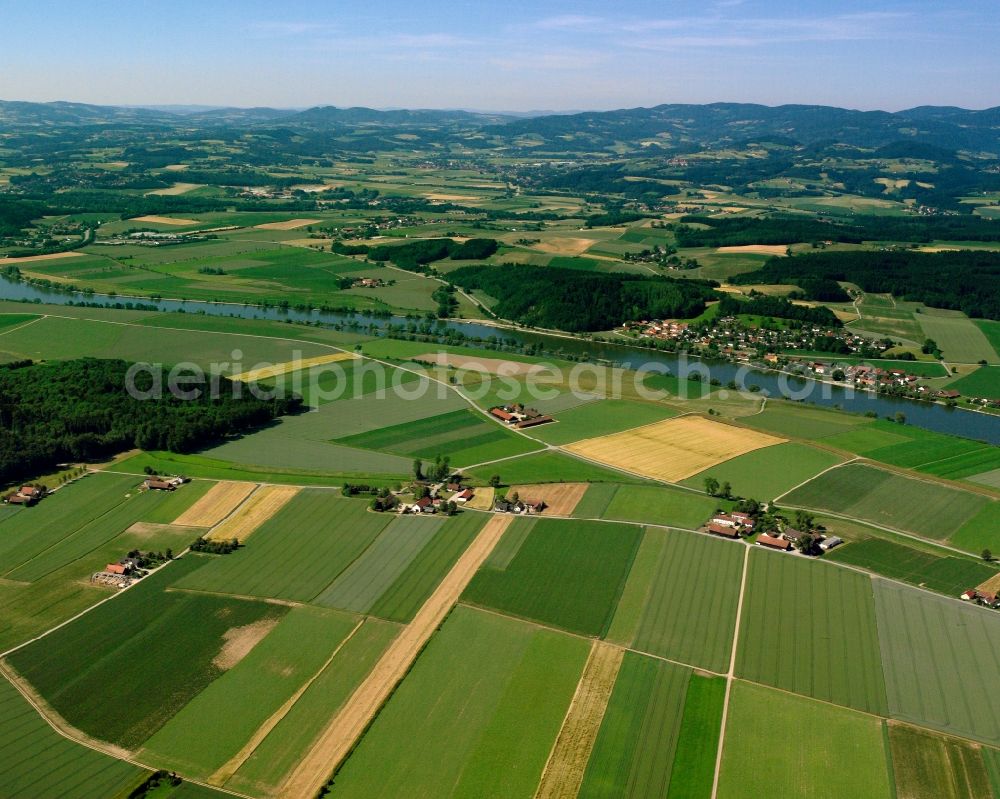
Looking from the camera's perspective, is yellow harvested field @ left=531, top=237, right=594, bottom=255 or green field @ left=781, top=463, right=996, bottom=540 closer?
green field @ left=781, top=463, right=996, bottom=540

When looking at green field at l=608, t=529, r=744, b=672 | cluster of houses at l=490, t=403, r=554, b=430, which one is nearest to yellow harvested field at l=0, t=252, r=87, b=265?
cluster of houses at l=490, t=403, r=554, b=430

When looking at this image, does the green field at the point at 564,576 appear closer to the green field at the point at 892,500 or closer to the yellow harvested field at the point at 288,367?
the green field at the point at 892,500

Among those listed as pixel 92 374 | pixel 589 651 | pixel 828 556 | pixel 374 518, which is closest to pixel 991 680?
pixel 828 556

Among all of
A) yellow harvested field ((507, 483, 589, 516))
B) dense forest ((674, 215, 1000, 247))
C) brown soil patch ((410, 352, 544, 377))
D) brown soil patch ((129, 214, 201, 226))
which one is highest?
dense forest ((674, 215, 1000, 247))

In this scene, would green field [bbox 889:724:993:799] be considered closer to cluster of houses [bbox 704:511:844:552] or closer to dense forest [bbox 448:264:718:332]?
cluster of houses [bbox 704:511:844:552]

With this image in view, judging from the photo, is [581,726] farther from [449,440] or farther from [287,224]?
[287,224]

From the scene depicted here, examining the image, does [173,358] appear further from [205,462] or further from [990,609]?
[990,609]
